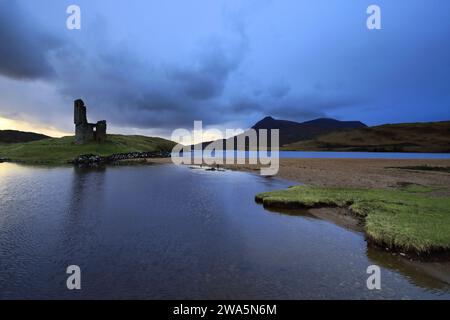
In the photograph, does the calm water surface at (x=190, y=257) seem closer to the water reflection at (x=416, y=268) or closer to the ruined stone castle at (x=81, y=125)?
the water reflection at (x=416, y=268)

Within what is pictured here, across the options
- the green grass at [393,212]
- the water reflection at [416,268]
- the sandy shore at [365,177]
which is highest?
the sandy shore at [365,177]

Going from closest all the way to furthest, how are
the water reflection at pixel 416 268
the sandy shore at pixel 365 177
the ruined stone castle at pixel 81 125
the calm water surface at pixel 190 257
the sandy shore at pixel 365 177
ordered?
the calm water surface at pixel 190 257 < the water reflection at pixel 416 268 < the sandy shore at pixel 365 177 < the sandy shore at pixel 365 177 < the ruined stone castle at pixel 81 125

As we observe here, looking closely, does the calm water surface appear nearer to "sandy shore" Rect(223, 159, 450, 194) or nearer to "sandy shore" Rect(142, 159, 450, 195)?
"sandy shore" Rect(142, 159, 450, 195)

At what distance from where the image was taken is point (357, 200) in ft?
94.3

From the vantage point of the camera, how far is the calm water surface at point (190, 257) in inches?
488

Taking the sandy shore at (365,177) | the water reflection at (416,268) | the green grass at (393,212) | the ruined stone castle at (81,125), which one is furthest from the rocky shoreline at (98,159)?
the water reflection at (416,268)

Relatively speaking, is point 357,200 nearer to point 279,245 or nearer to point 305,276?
point 279,245

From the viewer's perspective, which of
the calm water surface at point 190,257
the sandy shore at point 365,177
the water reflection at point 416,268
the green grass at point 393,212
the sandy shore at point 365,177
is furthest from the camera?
the sandy shore at point 365,177

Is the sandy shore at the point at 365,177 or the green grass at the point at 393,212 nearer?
the green grass at the point at 393,212

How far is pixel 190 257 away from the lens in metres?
16.1

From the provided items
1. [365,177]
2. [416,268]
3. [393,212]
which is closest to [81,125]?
[365,177]

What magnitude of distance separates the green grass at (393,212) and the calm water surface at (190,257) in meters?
1.36

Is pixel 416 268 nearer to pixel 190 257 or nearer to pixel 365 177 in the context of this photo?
pixel 190 257
